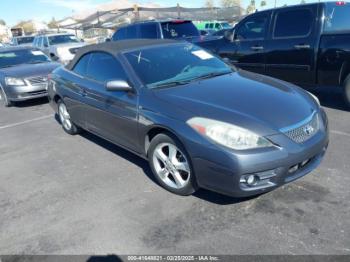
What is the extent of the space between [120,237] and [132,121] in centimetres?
138

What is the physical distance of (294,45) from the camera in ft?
21.0

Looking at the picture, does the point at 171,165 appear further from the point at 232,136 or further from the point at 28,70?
the point at 28,70

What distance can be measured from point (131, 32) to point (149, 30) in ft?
2.69

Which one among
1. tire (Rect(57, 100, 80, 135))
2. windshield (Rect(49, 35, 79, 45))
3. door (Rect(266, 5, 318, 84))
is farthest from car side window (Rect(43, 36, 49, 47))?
door (Rect(266, 5, 318, 84))

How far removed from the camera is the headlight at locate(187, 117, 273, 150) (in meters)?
3.06

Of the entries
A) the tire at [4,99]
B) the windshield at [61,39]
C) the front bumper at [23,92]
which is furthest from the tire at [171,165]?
the windshield at [61,39]

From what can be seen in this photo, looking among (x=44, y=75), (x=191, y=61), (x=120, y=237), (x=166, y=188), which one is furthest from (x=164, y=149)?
(x=44, y=75)

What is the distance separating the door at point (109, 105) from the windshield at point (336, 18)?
12.9ft

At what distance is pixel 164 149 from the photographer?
374 cm

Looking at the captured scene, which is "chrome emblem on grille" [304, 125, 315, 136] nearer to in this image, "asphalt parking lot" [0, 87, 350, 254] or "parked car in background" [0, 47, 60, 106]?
"asphalt parking lot" [0, 87, 350, 254]

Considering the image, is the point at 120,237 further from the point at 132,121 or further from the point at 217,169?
the point at 132,121

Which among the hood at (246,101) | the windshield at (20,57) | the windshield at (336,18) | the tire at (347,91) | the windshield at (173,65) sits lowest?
the tire at (347,91)

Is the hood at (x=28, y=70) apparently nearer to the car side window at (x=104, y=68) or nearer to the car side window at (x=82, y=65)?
the car side window at (x=82, y=65)

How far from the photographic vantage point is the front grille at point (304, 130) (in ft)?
10.6
